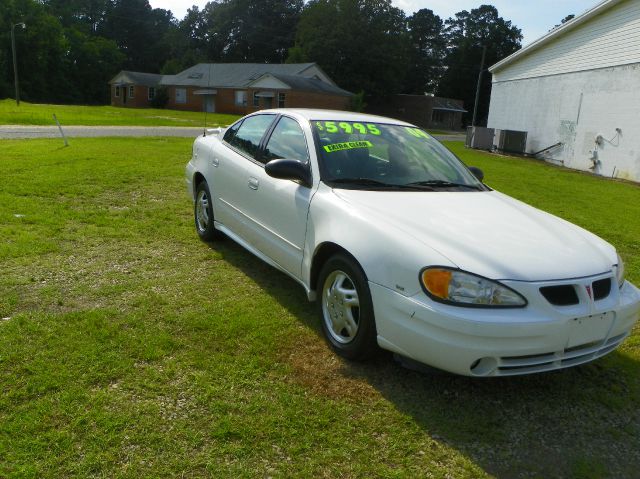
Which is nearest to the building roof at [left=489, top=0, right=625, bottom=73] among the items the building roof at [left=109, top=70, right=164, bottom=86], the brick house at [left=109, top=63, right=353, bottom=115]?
the brick house at [left=109, top=63, right=353, bottom=115]

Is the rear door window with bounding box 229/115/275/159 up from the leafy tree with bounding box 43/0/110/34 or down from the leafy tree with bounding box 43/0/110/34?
down

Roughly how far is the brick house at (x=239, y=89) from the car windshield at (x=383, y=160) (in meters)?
46.0

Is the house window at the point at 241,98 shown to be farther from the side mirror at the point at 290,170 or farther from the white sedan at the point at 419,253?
the side mirror at the point at 290,170

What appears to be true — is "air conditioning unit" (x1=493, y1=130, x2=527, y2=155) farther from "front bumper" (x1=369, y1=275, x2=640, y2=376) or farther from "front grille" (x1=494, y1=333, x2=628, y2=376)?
"front bumper" (x1=369, y1=275, x2=640, y2=376)

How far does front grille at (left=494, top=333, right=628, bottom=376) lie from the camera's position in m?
3.04

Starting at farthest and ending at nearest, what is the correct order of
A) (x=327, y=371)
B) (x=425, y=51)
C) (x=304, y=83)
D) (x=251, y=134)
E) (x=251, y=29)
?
1. (x=425, y=51)
2. (x=251, y=29)
3. (x=304, y=83)
4. (x=251, y=134)
5. (x=327, y=371)

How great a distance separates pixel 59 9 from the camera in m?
88.6

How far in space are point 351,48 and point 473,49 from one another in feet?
77.0

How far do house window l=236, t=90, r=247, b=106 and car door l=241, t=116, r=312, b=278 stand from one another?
53.2 metres

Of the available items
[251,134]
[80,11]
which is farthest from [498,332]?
[80,11]

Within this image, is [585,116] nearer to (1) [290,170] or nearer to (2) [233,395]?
(1) [290,170]

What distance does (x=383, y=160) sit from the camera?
14.6ft

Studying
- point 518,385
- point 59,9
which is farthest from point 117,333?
point 59,9

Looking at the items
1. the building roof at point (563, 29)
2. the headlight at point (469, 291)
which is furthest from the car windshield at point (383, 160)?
the building roof at point (563, 29)
